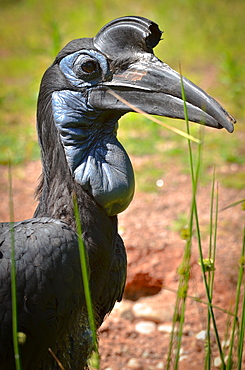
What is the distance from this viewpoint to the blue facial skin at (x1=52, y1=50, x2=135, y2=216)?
206 cm

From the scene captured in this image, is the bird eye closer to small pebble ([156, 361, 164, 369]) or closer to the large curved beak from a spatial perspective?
the large curved beak

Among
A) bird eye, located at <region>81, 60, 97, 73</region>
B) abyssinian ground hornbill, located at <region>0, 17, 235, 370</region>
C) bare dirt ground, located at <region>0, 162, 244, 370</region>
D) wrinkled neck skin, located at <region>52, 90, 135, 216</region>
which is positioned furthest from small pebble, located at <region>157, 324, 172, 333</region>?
bird eye, located at <region>81, 60, 97, 73</region>

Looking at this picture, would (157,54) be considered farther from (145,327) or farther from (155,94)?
(155,94)

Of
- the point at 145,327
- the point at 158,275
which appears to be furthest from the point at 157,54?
the point at 145,327

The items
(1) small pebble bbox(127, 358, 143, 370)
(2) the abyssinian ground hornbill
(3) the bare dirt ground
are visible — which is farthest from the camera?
(3) the bare dirt ground

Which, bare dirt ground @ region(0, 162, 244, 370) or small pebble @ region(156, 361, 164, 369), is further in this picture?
bare dirt ground @ region(0, 162, 244, 370)

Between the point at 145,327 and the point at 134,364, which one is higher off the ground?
the point at 145,327

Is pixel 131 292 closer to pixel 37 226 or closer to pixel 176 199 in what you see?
pixel 176 199

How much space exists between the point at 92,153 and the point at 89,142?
0.16 feet

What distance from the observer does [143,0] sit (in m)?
9.75

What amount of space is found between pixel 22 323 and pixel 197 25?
7654 mm

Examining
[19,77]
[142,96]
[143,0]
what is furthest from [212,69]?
[142,96]

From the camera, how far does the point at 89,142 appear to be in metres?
2.11

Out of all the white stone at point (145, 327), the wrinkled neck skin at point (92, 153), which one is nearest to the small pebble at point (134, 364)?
the white stone at point (145, 327)
